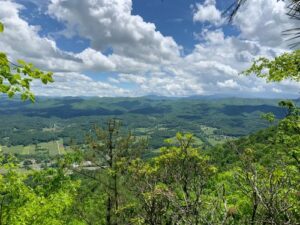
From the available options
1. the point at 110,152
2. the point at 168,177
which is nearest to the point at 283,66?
the point at 168,177

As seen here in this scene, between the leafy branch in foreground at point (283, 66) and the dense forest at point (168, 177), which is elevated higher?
the leafy branch in foreground at point (283, 66)

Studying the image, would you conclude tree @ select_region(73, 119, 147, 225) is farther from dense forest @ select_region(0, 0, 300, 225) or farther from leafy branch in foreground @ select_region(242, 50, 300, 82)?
leafy branch in foreground @ select_region(242, 50, 300, 82)

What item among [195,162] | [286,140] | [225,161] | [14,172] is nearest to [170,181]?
[195,162]

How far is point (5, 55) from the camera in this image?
4.90 m

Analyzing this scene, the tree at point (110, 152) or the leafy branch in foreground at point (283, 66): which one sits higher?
the leafy branch in foreground at point (283, 66)

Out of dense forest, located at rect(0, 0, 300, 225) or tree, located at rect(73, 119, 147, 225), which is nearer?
dense forest, located at rect(0, 0, 300, 225)

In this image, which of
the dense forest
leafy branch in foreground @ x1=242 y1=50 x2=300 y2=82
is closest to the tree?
the dense forest

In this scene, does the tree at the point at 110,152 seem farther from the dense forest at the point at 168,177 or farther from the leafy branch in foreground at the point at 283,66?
the leafy branch in foreground at the point at 283,66

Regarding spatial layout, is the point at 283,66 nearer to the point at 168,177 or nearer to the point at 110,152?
the point at 168,177

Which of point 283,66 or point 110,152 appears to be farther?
point 110,152

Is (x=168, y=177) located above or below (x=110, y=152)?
above

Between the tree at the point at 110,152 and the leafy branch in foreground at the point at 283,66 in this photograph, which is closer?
the leafy branch in foreground at the point at 283,66

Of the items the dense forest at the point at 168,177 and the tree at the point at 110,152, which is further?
the tree at the point at 110,152

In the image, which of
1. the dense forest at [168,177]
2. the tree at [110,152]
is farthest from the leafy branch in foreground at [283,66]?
the tree at [110,152]
